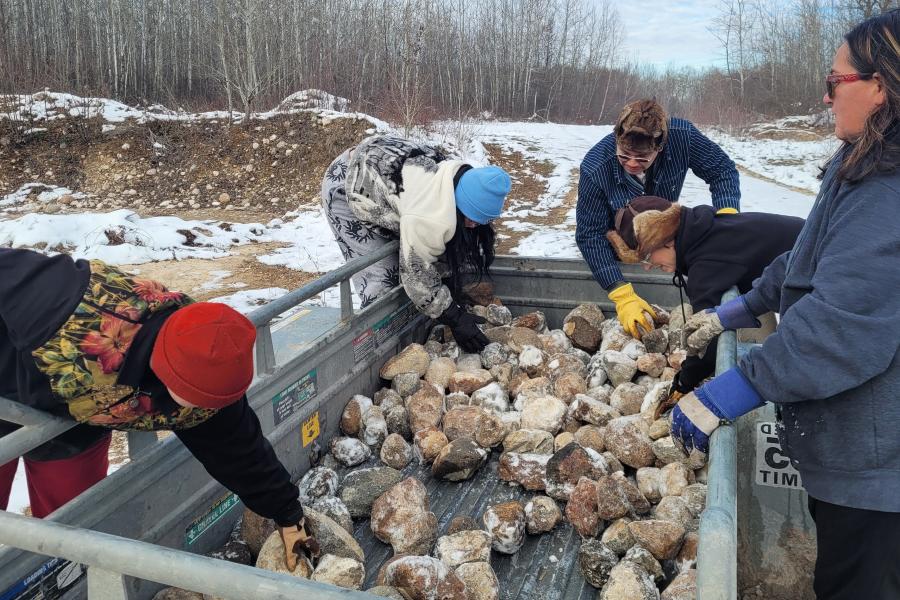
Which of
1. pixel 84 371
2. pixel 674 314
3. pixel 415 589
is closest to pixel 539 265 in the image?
pixel 674 314

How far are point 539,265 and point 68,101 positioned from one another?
14.2m

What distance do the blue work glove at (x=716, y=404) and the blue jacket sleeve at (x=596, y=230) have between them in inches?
71.6

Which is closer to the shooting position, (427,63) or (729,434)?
(729,434)

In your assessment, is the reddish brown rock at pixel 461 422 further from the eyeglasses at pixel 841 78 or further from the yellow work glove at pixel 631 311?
the eyeglasses at pixel 841 78

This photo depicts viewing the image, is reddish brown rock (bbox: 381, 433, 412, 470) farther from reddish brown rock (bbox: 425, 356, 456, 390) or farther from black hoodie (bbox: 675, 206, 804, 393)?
black hoodie (bbox: 675, 206, 804, 393)

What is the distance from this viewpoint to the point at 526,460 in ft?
8.00

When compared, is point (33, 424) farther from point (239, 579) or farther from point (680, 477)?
point (680, 477)

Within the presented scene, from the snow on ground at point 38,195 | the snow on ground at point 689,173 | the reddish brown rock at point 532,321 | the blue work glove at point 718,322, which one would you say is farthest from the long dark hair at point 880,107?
the snow on ground at point 38,195

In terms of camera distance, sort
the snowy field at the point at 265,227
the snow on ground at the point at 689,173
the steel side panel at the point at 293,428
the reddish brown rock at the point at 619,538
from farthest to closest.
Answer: the snow on ground at the point at 689,173 → the snowy field at the point at 265,227 → the reddish brown rock at the point at 619,538 → the steel side panel at the point at 293,428

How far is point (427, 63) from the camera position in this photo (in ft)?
75.7

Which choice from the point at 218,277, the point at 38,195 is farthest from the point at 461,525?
the point at 38,195

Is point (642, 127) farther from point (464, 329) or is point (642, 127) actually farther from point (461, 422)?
point (461, 422)

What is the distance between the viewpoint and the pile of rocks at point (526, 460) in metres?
1.93

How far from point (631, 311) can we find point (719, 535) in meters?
2.21
